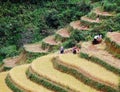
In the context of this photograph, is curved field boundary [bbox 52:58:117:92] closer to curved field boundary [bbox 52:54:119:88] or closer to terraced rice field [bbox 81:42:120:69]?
curved field boundary [bbox 52:54:119:88]

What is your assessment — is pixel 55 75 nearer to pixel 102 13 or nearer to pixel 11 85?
pixel 11 85

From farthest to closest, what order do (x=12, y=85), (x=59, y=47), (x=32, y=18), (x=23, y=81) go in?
(x=32, y=18)
(x=59, y=47)
(x=12, y=85)
(x=23, y=81)

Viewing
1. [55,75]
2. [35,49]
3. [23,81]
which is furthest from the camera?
[35,49]

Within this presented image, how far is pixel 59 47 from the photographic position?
18.0 meters

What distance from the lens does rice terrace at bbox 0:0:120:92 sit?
36.6 ft

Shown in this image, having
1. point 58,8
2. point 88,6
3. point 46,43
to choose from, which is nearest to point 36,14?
point 58,8

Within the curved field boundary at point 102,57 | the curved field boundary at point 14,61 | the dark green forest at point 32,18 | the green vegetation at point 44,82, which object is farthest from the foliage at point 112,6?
the green vegetation at point 44,82

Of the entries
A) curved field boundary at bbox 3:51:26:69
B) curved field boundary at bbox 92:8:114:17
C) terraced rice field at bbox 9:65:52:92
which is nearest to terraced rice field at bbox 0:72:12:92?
terraced rice field at bbox 9:65:52:92

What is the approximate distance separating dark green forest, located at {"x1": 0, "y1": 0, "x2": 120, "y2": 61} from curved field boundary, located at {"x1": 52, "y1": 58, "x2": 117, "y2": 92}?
926 centimetres

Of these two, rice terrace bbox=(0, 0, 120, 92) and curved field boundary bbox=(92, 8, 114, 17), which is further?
curved field boundary bbox=(92, 8, 114, 17)

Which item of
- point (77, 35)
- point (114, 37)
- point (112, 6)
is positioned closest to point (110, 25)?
point (77, 35)

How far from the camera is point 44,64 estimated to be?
12945mm

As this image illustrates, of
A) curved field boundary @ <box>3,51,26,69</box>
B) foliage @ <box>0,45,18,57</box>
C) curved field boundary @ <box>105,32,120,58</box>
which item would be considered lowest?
foliage @ <box>0,45,18,57</box>

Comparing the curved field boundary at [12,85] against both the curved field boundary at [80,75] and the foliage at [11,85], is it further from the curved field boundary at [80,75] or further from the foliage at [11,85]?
the curved field boundary at [80,75]
